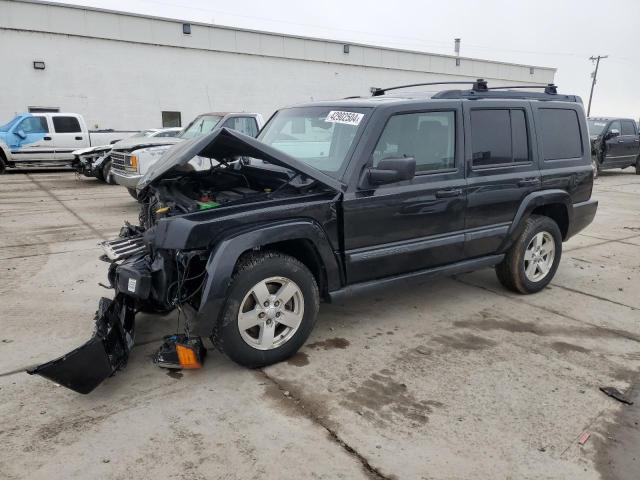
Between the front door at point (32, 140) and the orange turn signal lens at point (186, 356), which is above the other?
the front door at point (32, 140)

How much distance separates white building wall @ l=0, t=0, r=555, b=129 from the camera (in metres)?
18.8

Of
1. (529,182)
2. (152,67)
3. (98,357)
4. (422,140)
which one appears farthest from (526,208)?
(152,67)

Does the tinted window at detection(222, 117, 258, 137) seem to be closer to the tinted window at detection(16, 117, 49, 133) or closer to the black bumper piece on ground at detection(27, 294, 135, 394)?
the black bumper piece on ground at detection(27, 294, 135, 394)

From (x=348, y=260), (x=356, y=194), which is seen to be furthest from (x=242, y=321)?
(x=356, y=194)

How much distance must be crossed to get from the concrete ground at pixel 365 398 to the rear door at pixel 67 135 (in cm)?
1163

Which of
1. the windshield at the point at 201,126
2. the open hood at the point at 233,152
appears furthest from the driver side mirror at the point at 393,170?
the windshield at the point at 201,126

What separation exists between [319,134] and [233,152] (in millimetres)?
745

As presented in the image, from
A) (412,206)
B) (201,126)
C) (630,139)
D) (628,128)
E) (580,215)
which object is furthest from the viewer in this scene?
(628,128)

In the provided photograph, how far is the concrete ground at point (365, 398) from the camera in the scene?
2604 mm

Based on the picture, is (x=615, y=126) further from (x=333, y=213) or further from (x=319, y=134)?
(x=333, y=213)

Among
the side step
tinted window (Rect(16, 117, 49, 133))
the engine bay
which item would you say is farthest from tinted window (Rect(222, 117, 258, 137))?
tinted window (Rect(16, 117, 49, 133))

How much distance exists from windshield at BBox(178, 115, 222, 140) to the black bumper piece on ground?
796 cm

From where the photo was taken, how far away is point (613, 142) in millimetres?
16000

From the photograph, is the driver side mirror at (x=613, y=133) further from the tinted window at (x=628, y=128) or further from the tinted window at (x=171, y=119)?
the tinted window at (x=171, y=119)
